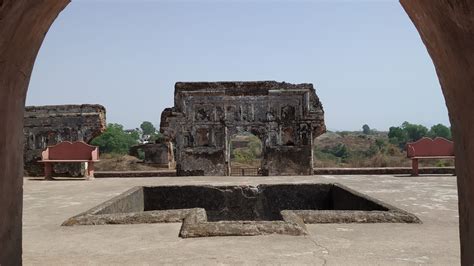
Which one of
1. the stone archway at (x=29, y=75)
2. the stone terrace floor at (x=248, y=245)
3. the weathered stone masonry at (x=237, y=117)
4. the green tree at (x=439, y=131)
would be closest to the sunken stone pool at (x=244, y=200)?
the stone terrace floor at (x=248, y=245)

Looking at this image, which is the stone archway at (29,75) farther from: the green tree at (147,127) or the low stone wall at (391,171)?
the green tree at (147,127)

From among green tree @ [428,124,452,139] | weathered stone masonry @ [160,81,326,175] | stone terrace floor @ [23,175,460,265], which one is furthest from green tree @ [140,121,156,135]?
stone terrace floor @ [23,175,460,265]

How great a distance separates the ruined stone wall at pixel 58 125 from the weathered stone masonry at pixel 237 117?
341 cm

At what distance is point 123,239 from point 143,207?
16.8 ft

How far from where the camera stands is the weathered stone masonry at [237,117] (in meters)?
15.0

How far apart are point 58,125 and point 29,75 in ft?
50.5

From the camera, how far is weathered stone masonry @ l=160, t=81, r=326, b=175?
14953 mm

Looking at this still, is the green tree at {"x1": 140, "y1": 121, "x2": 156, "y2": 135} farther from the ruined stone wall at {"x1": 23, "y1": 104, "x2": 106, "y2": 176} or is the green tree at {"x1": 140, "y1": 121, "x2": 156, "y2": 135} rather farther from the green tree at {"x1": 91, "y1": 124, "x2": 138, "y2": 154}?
the ruined stone wall at {"x1": 23, "y1": 104, "x2": 106, "y2": 176}

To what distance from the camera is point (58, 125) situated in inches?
663

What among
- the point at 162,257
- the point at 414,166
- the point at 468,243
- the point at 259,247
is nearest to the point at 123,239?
the point at 162,257

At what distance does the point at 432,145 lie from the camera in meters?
12.3

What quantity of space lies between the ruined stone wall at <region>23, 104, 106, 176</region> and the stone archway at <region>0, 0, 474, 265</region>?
49.1 feet

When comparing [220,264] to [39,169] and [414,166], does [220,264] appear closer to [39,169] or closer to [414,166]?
[414,166]

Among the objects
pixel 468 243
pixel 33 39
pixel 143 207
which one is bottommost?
pixel 143 207
